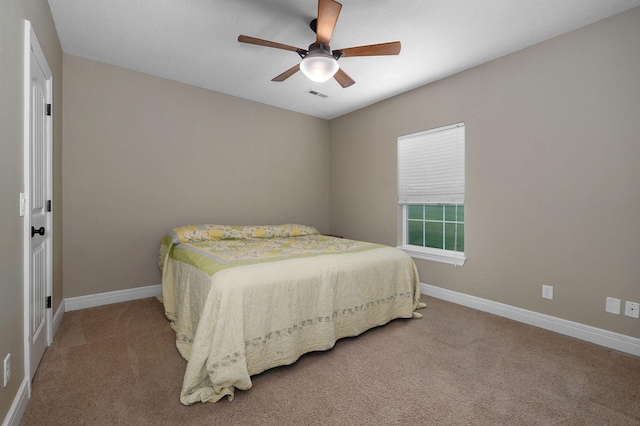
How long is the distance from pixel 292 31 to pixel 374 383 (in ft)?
9.05

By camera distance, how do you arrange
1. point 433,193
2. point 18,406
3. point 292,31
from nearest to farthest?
point 18,406
point 292,31
point 433,193

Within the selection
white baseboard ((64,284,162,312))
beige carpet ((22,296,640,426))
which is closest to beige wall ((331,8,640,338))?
beige carpet ((22,296,640,426))

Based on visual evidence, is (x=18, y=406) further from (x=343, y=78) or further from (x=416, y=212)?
(x=416, y=212)

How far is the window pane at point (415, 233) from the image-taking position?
3849 mm

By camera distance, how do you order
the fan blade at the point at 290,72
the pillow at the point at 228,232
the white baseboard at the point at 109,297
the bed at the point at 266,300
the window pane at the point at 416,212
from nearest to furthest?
the bed at the point at 266,300 → the fan blade at the point at 290,72 → the white baseboard at the point at 109,297 → the pillow at the point at 228,232 → the window pane at the point at 416,212

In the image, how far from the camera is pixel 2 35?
50.4 inches

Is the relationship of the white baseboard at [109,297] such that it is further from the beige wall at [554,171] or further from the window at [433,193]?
the beige wall at [554,171]

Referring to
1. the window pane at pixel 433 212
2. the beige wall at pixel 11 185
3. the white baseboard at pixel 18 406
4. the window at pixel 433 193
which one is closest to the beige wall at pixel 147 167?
the beige wall at pixel 11 185

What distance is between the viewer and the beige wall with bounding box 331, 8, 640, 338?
88.7 inches

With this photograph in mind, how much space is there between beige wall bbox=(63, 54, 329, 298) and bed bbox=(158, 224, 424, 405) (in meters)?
0.70

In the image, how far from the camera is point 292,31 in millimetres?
2543

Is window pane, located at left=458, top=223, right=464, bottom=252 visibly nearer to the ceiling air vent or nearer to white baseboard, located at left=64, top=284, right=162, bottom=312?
the ceiling air vent

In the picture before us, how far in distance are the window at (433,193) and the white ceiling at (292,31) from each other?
725 mm

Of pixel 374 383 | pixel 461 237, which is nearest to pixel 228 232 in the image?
pixel 374 383
